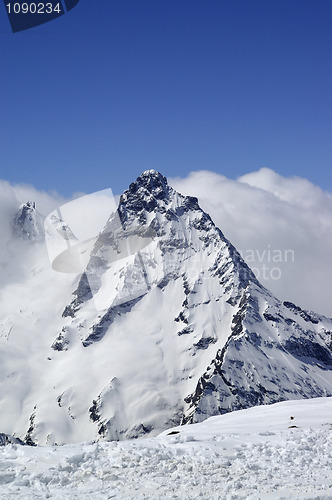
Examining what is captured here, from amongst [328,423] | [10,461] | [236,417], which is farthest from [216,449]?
[236,417]

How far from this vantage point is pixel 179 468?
2064 cm

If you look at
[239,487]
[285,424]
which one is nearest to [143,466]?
[239,487]

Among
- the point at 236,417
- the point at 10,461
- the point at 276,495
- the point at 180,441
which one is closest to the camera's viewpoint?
the point at 276,495

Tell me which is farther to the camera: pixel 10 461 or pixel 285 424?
pixel 285 424

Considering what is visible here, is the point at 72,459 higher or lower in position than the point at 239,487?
higher

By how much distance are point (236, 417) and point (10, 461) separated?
1928cm

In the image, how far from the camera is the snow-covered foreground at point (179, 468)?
59.7 ft

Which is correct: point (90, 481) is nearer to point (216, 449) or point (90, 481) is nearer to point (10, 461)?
point (10, 461)

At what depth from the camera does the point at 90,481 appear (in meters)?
19.3

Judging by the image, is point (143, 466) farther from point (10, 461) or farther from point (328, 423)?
point (328, 423)

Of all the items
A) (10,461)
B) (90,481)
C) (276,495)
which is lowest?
(276,495)

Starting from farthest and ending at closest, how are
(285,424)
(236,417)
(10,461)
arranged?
(236,417) < (285,424) < (10,461)

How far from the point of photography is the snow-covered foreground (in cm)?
1820

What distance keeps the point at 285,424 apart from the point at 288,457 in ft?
28.6
